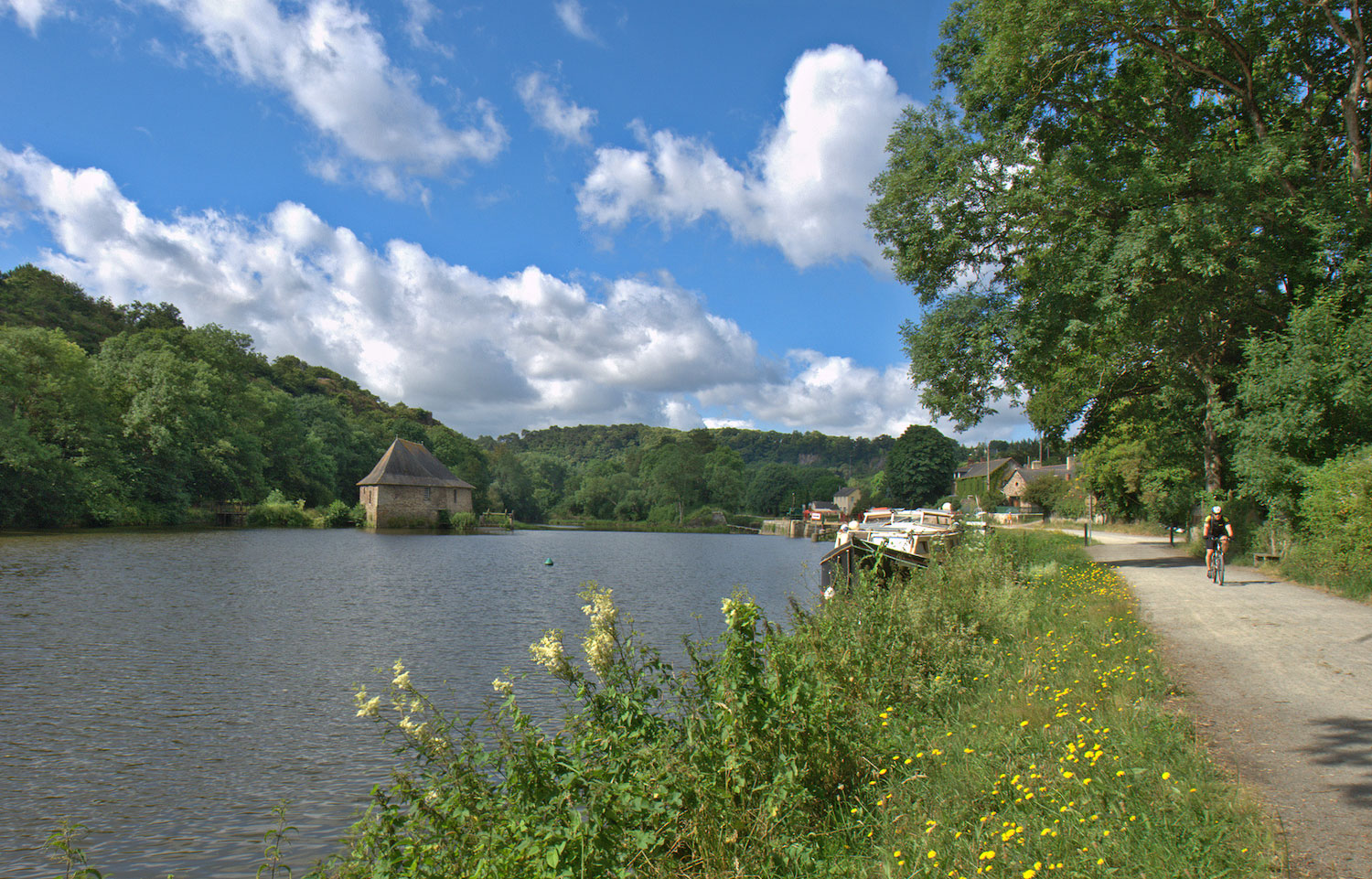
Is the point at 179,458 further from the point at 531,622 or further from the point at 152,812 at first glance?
A: the point at 152,812

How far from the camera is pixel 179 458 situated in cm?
5006

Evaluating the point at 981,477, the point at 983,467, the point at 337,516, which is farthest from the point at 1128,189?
the point at 983,467

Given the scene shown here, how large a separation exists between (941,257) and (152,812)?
1904cm

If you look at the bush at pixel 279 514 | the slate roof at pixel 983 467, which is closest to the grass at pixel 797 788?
the bush at pixel 279 514

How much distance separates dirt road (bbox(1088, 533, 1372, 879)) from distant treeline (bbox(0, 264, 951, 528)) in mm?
47007

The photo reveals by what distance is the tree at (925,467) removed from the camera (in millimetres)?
89625

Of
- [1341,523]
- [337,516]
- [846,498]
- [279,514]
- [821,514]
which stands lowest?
[821,514]

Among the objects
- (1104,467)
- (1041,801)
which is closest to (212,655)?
(1041,801)

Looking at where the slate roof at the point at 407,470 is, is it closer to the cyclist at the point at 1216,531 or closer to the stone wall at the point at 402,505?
the stone wall at the point at 402,505

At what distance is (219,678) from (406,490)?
56855 mm

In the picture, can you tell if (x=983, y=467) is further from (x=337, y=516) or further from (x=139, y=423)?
(x=139, y=423)

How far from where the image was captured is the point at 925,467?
89.5 m

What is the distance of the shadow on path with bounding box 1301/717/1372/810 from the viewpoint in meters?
4.45

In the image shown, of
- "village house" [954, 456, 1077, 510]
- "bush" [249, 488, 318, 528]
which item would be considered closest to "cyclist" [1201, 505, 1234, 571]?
"bush" [249, 488, 318, 528]
